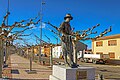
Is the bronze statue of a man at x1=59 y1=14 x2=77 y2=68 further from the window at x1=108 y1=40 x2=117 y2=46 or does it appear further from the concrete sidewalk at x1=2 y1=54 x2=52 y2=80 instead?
the window at x1=108 y1=40 x2=117 y2=46

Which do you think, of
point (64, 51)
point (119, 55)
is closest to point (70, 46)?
point (64, 51)

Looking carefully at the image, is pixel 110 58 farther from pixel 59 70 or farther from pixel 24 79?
pixel 59 70

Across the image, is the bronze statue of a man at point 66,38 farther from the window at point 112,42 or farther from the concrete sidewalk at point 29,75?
the window at point 112,42

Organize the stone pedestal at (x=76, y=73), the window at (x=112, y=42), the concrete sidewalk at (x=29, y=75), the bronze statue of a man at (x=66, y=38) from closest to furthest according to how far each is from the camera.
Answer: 1. the stone pedestal at (x=76, y=73)
2. the bronze statue of a man at (x=66, y=38)
3. the concrete sidewalk at (x=29, y=75)
4. the window at (x=112, y=42)

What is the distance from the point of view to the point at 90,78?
44.6 feet

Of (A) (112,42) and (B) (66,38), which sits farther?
(A) (112,42)

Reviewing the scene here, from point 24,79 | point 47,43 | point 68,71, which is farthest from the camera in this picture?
point 47,43

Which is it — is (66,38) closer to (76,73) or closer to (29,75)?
(76,73)

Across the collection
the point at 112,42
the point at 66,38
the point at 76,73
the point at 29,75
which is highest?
the point at 112,42

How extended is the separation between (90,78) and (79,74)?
2.20 ft

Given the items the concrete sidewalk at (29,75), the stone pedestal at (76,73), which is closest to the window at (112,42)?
the concrete sidewalk at (29,75)

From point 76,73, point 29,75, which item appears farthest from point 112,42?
point 76,73

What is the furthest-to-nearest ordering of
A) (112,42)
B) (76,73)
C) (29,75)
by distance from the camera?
(112,42)
(29,75)
(76,73)

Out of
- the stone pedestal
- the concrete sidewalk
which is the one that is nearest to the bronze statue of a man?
the stone pedestal
